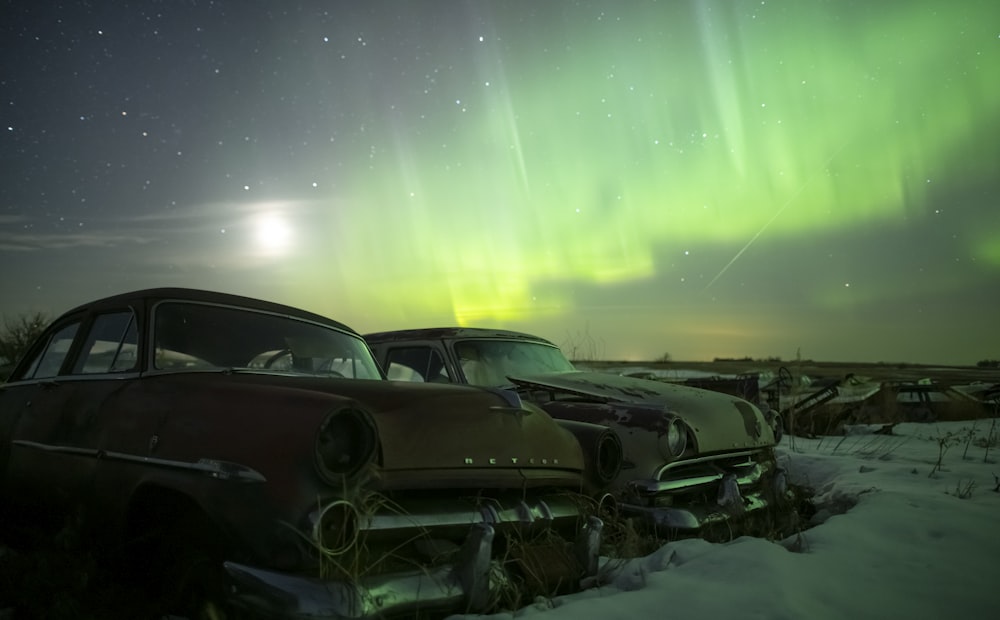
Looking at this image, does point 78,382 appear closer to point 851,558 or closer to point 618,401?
point 618,401

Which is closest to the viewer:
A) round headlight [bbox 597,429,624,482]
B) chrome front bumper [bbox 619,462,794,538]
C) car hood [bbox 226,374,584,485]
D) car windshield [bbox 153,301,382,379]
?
car hood [bbox 226,374,584,485]

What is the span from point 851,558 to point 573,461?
1.48 meters

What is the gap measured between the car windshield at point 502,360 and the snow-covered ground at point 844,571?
2326 millimetres

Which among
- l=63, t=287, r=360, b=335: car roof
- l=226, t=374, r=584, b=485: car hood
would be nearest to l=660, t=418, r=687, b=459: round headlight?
l=226, t=374, r=584, b=485: car hood

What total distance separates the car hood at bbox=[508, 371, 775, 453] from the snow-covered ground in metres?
0.79

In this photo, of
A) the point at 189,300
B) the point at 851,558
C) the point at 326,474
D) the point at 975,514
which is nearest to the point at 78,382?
the point at 189,300

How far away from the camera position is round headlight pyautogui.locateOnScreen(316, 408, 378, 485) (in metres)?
2.33

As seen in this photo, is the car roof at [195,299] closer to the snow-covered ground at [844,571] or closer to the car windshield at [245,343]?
the car windshield at [245,343]

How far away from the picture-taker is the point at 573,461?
3.31 metres

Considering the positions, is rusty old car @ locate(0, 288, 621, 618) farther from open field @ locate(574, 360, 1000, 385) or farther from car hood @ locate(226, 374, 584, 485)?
open field @ locate(574, 360, 1000, 385)

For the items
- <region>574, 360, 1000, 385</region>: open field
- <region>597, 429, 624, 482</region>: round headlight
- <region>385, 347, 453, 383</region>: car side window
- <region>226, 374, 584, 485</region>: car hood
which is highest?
<region>385, 347, 453, 383</region>: car side window

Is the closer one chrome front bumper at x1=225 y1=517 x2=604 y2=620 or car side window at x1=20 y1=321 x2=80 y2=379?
chrome front bumper at x1=225 y1=517 x2=604 y2=620

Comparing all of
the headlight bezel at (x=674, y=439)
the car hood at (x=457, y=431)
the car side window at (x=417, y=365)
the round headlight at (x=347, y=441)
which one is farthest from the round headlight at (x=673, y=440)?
the round headlight at (x=347, y=441)

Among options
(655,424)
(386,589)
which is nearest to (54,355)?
(386,589)
